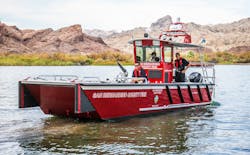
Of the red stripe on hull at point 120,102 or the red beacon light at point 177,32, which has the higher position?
the red beacon light at point 177,32

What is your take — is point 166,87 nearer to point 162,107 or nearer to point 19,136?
point 162,107

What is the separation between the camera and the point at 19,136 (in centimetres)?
1405

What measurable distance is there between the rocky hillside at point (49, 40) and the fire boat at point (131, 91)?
5179 inches

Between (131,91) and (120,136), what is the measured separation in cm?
241

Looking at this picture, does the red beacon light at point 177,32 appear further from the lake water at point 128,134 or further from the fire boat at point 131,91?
the lake water at point 128,134

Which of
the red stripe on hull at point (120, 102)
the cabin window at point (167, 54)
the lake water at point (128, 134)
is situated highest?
the cabin window at point (167, 54)

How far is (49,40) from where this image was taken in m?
172

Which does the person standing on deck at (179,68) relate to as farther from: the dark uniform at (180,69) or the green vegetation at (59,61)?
the green vegetation at (59,61)

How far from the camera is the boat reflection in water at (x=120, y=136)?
42.0 feet

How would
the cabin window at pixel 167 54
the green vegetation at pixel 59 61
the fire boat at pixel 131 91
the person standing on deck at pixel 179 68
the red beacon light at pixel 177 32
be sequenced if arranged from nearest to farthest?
the fire boat at pixel 131 91 → the cabin window at pixel 167 54 → the person standing on deck at pixel 179 68 → the red beacon light at pixel 177 32 → the green vegetation at pixel 59 61

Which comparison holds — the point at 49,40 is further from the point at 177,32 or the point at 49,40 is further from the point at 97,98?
the point at 97,98

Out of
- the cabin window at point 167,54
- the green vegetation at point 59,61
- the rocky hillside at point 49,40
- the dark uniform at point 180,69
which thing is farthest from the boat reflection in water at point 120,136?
the rocky hillside at point 49,40

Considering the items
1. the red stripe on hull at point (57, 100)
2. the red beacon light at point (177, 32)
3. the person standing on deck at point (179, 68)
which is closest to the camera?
the red stripe on hull at point (57, 100)

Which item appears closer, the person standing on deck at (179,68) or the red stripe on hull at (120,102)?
the red stripe on hull at (120,102)
